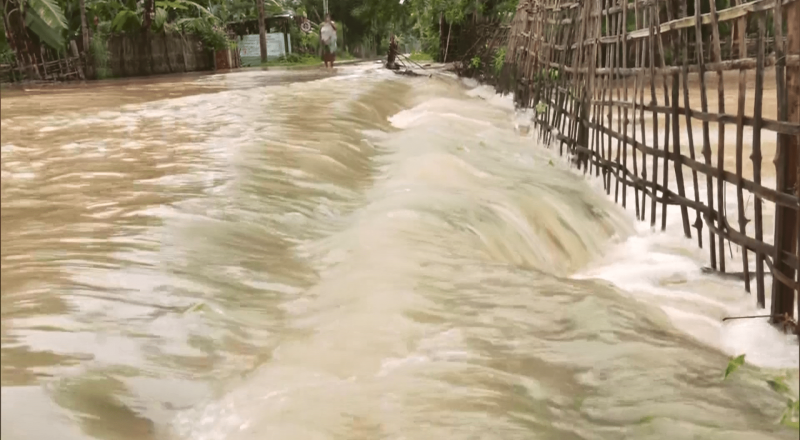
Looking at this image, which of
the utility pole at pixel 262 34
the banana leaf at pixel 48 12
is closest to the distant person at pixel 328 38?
the utility pole at pixel 262 34

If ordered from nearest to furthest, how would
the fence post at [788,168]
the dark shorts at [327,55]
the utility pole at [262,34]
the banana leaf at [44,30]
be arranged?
1. the banana leaf at [44,30]
2. the fence post at [788,168]
3. the dark shorts at [327,55]
4. the utility pole at [262,34]

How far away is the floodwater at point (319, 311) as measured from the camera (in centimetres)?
175

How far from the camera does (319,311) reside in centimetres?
293

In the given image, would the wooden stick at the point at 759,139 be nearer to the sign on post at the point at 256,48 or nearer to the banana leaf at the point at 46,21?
the banana leaf at the point at 46,21

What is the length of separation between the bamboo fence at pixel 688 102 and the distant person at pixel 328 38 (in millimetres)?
10047

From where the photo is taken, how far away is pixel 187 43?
16.9 metres

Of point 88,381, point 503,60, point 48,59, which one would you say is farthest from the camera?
point 503,60

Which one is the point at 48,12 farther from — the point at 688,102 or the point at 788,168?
the point at 688,102

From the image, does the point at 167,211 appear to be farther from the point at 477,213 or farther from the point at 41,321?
the point at 477,213

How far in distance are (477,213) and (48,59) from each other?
3123 millimetres

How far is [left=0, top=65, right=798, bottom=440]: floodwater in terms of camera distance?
1.75 meters

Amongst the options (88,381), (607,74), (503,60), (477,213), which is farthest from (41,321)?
(503,60)

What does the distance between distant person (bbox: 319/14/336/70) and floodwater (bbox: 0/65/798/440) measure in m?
13.3

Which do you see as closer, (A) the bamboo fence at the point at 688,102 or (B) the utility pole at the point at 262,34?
(A) the bamboo fence at the point at 688,102
